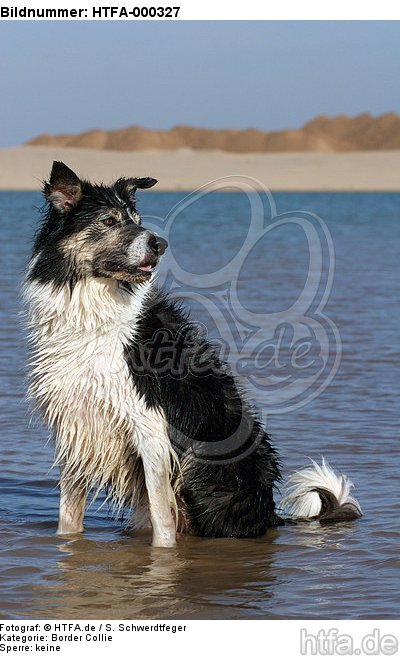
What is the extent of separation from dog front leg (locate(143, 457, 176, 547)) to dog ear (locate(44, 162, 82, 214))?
147 centimetres

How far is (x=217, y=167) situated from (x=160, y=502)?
83278 mm

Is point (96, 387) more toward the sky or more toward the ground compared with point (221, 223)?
more toward the ground

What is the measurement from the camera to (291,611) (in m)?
5.20

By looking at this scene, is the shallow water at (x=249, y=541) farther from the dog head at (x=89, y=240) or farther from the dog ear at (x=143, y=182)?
the dog ear at (x=143, y=182)

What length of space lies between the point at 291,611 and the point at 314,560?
86 cm

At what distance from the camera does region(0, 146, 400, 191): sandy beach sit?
8225cm

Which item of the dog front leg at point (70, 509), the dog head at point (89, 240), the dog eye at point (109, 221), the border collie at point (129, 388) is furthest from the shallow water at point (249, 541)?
the dog eye at point (109, 221)

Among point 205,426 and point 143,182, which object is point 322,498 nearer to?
point 205,426

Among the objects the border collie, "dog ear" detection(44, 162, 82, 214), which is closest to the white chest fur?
the border collie

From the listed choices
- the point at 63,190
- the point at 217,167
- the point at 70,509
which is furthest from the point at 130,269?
the point at 217,167

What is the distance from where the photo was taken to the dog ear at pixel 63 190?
227 inches

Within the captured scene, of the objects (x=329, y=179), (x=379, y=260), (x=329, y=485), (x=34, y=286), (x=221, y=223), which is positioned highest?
(x=329, y=179)

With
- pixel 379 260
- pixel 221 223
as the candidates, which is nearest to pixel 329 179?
pixel 221 223

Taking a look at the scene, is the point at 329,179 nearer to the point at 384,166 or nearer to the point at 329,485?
the point at 384,166
